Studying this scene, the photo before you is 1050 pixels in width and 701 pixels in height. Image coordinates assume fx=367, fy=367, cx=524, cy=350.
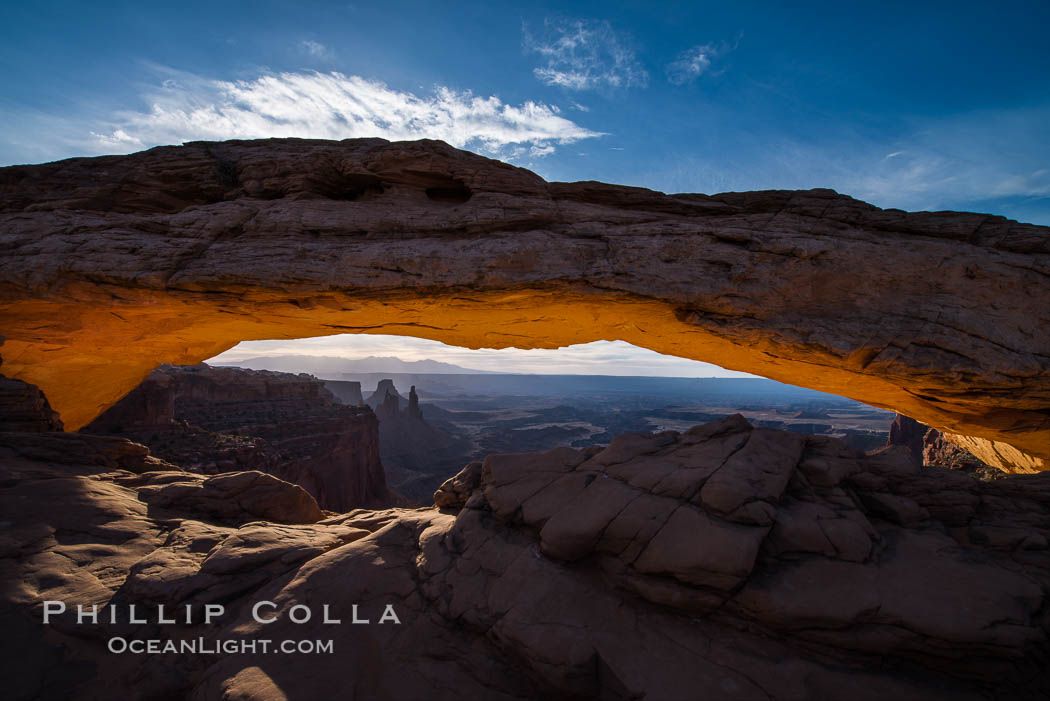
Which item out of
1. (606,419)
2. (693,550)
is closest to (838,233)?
(693,550)

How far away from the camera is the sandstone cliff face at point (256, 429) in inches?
880

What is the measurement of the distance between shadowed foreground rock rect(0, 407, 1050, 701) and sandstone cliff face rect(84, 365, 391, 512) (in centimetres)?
1700

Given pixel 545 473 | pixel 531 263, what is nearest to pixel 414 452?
pixel 545 473

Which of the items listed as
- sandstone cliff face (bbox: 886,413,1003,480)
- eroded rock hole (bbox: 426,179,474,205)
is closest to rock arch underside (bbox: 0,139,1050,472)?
eroded rock hole (bbox: 426,179,474,205)

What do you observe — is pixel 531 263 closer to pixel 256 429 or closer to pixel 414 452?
pixel 256 429

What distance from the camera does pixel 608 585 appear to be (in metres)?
5.48

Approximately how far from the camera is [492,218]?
8406 millimetres

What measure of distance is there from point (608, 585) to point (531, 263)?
19.6ft

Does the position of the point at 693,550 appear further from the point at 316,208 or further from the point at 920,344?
the point at 316,208

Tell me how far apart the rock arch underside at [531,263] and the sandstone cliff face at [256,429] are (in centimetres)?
1471

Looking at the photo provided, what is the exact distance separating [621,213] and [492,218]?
3.02 metres

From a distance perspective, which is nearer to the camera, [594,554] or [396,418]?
[594,554]

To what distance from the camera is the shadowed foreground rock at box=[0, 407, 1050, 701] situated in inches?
175

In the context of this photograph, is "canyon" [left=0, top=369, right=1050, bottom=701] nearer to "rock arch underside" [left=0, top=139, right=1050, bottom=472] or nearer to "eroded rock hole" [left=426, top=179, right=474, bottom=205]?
"rock arch underside" [left=0, top=139, right=1050, bottom=472]
